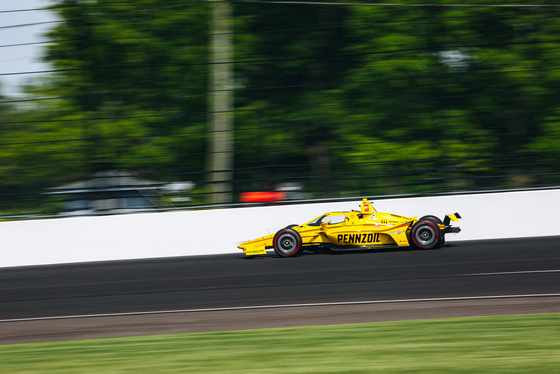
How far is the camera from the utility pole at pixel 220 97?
14.5m

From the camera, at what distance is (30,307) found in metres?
8.73

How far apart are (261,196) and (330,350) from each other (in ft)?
26.0

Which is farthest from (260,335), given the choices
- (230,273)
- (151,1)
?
(151,1)

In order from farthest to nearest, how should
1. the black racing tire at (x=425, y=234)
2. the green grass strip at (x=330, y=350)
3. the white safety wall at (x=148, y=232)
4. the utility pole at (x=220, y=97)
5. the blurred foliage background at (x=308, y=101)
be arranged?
the utility pole at (x=220, y=97) → the blurred foliage background at (x=308, y=101) → the white safety wall at (x=148, y=232) → the black racing tire at (x=425, y=234) → the green grass strip at (x=330, y=350)

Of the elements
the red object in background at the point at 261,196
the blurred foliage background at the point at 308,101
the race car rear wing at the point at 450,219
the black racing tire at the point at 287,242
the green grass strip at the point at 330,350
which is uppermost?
the blurred foliage background at the point at 308,101

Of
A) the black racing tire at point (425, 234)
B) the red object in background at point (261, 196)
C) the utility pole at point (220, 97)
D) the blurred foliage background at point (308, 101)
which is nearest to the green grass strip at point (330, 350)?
the black racing tire at point (425, 234)

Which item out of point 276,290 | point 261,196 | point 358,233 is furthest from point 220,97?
point 276,290

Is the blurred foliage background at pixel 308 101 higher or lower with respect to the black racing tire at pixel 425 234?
higher

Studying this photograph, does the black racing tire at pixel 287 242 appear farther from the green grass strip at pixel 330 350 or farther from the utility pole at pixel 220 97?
the green grass strip at pixel 330 350

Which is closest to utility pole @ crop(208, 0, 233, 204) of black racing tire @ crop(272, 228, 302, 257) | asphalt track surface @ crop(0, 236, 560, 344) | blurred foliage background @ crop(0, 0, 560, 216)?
blurred foliage background @ crop(0, 0, 560, 216)

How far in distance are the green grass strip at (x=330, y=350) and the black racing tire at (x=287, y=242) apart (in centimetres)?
479

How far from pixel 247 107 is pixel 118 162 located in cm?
329

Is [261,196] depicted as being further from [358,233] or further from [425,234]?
[425,234]

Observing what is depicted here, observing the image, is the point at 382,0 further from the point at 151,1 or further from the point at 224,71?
the point at 151,1
